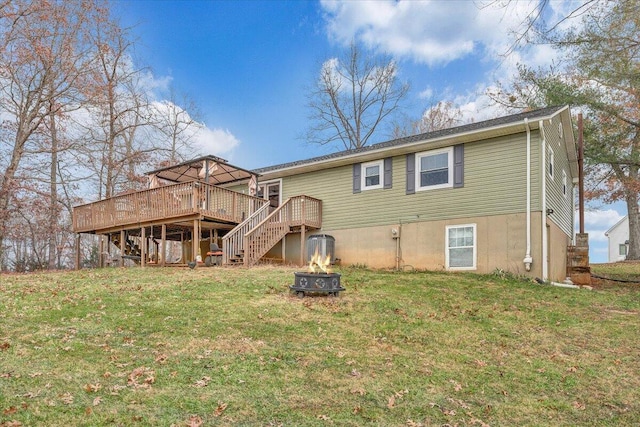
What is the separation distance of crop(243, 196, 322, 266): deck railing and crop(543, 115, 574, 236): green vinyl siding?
24.5ft

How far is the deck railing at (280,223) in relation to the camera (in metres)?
13.4

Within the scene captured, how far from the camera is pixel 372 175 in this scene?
14602 mm

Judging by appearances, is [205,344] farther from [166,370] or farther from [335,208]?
[335,208]

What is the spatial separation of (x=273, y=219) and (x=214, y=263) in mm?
2466

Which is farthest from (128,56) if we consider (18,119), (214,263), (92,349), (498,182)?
(92,349)

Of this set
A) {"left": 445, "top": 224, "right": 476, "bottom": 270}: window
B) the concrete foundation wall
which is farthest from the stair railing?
{"left": 445, "top": 224, "right": 476, "bottom": 270}: window

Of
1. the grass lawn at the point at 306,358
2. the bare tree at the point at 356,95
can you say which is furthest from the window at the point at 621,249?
the grass lawn at the point at 306,358

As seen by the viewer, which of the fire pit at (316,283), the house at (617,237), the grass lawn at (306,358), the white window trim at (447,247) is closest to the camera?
the grass lawn at (306,358)

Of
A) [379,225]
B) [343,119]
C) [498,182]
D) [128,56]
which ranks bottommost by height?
[379,225]

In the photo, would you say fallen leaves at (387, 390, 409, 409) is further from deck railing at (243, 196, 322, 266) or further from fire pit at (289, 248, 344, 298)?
deck railing at (243, 196, 322, 266)

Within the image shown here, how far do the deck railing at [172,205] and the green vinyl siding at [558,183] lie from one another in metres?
9.75

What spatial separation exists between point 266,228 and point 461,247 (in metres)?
6.11

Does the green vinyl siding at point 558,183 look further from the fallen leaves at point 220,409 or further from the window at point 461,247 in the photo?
the fallen leaves at point 220,409

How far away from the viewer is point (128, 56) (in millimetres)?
23438
